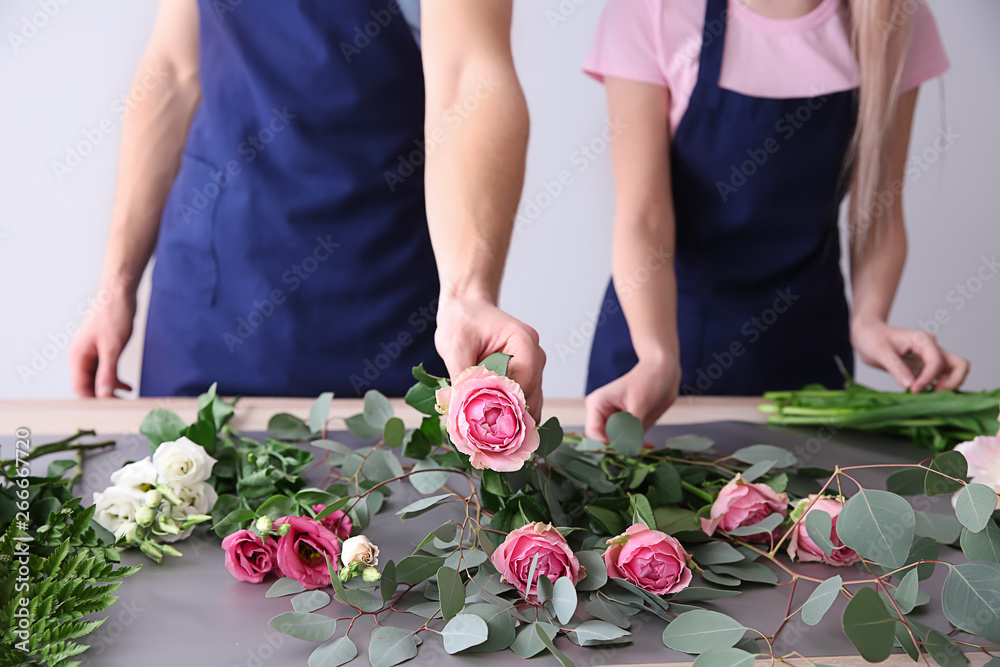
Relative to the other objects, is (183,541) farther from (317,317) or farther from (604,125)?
(604,125)

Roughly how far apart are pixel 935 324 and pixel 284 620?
2.04m

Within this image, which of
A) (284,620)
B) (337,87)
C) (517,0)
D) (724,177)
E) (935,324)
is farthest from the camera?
(935,324)

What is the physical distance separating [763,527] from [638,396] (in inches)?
14.8

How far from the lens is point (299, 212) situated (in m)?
1.09

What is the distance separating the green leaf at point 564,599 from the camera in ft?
1.34

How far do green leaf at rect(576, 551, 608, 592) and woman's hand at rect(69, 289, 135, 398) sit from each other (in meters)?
0.82

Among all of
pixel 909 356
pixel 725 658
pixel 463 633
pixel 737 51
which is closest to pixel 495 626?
pixel 463 633

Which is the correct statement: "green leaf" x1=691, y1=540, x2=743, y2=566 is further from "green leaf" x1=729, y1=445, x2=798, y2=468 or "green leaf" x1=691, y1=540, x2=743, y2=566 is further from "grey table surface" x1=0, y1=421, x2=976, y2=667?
"green leaf" x1=729, y1=445, x2=798, y2=468

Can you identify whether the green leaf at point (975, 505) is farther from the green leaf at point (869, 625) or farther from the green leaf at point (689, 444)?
the green leaf at point (689, 444)

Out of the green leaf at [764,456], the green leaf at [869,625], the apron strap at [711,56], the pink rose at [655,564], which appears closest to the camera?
the green leaf at [869,625]

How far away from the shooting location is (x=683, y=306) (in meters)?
1.34

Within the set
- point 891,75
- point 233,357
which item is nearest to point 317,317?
point 233,357

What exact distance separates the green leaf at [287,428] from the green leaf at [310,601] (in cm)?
35

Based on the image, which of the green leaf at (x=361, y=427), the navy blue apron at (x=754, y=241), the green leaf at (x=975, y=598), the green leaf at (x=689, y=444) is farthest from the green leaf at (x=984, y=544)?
the navy blue apron at (x=754, y=241)
